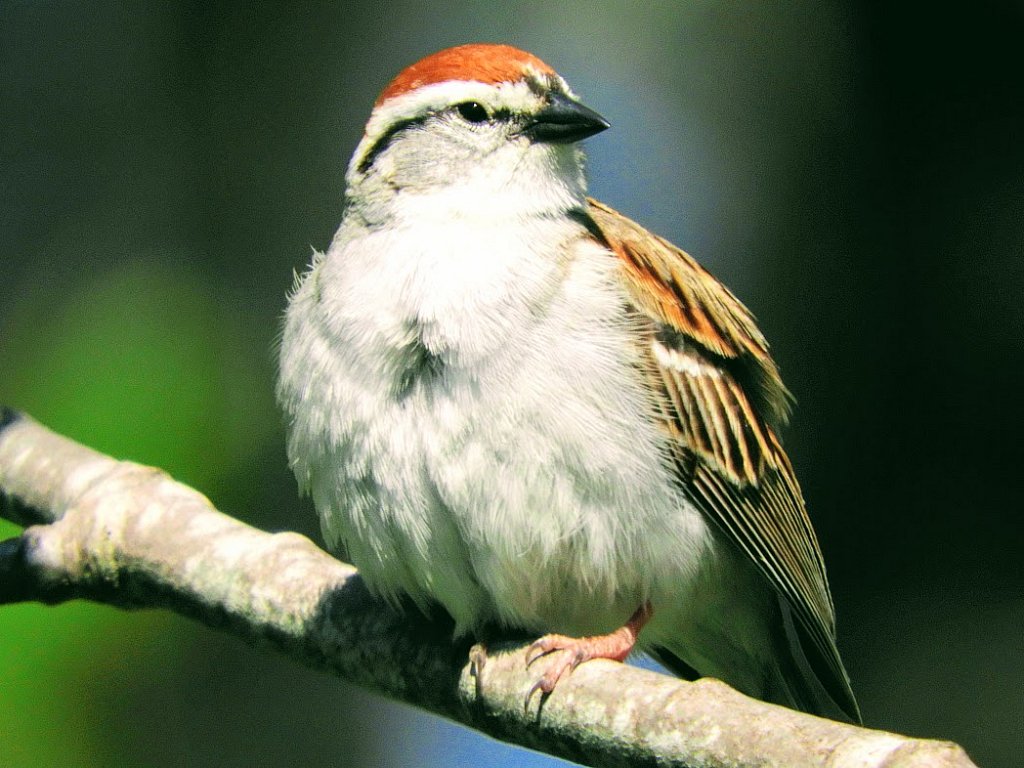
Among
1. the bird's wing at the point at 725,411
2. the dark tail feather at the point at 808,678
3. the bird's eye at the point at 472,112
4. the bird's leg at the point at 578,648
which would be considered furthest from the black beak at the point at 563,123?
the dark tail feather at the point at 808,678

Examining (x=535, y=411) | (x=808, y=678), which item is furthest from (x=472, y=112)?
(x=808, y=678)

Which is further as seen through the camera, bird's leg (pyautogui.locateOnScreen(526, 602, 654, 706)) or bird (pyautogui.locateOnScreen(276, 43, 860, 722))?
bird (pyautogui.locateOnScreen(276, 43, 860, 722))

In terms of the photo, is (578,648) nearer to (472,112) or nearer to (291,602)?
(291,602)

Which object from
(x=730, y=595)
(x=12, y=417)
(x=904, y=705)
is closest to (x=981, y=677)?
(x=904, y=705)

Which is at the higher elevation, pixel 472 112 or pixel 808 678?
pixel 472 112

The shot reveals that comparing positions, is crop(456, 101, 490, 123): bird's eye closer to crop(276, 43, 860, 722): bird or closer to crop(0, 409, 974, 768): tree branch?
crop(276, 43, 860, 722): bird

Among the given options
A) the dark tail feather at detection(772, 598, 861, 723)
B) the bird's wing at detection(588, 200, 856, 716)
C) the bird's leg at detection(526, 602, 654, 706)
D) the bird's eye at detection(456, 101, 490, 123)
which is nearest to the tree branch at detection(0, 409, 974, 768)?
the bird's leg at detection(526, 602, 654, 706)

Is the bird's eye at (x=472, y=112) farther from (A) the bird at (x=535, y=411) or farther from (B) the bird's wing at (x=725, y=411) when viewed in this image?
(B) the bird's wing at (x=725, y=411)
